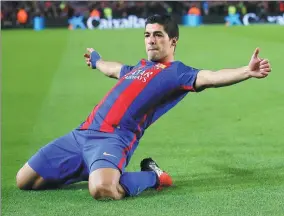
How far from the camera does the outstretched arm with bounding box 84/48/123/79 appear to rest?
24.5 feet

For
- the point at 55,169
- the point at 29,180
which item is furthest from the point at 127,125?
the point at 29,180

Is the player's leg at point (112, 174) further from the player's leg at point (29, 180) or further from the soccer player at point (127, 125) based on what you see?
the player's leg at point (29, 180)

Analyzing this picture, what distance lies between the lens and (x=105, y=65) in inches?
301

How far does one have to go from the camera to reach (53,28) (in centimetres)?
3622

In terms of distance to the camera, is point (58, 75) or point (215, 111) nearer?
point (215, 111)

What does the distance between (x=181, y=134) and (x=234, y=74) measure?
3.67 m

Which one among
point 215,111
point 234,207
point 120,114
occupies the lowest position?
point 215,111

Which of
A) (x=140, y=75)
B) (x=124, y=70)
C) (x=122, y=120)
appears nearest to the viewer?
(x=122, y=120)

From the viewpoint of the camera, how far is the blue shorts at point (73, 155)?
6.54 metres

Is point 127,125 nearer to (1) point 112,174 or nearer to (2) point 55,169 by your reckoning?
(1) point 112,174

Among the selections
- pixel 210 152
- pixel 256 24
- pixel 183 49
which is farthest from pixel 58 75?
pixel 256 24

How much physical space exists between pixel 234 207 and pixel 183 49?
16817mm

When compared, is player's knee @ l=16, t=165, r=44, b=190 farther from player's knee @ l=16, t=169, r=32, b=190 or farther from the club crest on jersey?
the club crest on jersey

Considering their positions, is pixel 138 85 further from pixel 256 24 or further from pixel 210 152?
pixel 256 24
